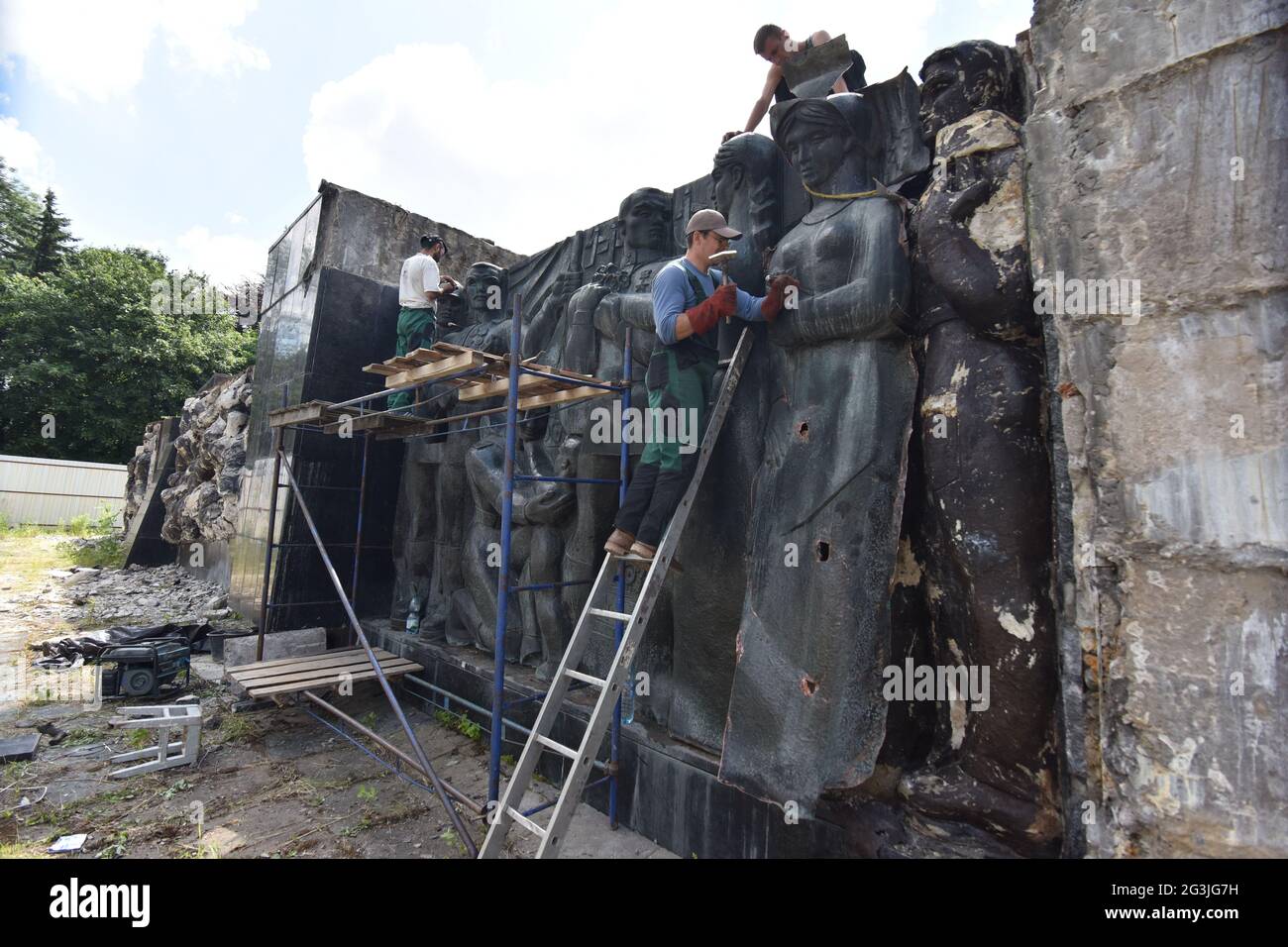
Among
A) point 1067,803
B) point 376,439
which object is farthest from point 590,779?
point 376,439

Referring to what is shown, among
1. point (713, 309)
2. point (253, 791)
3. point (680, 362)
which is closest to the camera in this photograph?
point (713, 309)

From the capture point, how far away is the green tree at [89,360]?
910 inches

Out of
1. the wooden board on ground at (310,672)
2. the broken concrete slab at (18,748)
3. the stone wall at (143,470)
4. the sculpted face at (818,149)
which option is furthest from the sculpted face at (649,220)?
the stone wall at (143,470)

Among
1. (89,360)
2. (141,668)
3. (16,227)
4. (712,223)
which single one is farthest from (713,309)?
(16,227)

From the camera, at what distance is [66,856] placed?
12.1 feet

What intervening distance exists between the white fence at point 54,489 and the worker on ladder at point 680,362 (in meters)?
24.6

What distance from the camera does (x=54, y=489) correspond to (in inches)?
854

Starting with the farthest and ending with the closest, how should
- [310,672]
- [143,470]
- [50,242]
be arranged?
1. [50,242]
2. [143,470]
3. [310,672]

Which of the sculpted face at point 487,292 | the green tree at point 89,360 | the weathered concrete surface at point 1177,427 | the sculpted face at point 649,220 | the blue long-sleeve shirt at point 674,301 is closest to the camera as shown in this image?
the weathered concrete surface at point 1177,427

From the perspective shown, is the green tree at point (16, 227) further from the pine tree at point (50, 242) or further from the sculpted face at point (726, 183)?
the sculpted face at point (726, 183)

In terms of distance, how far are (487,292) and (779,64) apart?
377 cm

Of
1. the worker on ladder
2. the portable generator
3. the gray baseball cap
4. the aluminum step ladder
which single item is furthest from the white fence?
the gray baseball cap

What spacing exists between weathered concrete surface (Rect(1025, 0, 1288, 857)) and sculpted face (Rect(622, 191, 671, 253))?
2895 millimetres

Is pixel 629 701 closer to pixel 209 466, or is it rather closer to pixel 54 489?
pixel 209 466
